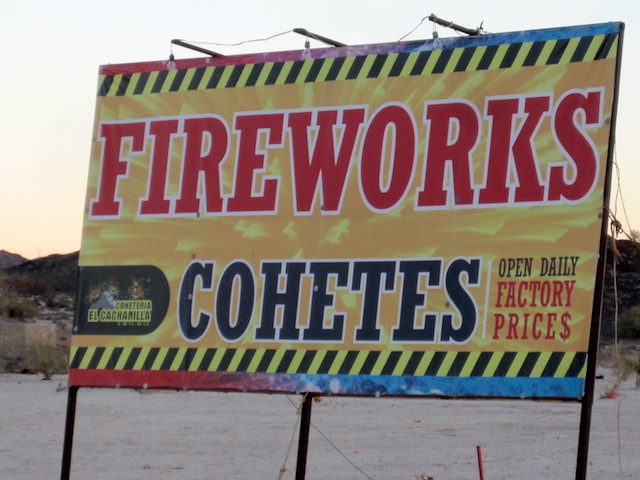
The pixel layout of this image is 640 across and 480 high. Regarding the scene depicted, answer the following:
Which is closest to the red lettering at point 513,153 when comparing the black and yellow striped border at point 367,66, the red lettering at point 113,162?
the black and yellow striped border at point 367,66

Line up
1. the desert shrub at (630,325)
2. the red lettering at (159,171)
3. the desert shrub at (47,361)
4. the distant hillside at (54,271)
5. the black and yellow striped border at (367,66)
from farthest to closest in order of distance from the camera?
the distant hillside at (54,271)
the desert shrub at (630,325)
the desert shrub at (47,361)
the red lettering at (159,171)
the black and yellow striped border at (367,66)

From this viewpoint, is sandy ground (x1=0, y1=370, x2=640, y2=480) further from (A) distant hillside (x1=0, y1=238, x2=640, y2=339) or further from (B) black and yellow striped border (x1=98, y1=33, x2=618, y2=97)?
(A) distant hillside (x1=0, y1=238, x2=640, y2=339)

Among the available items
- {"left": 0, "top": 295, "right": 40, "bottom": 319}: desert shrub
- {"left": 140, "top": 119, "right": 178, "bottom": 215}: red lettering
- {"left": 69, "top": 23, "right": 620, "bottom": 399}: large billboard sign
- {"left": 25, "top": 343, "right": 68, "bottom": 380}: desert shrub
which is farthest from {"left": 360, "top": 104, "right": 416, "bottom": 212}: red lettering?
{"left": 0, "top": 295, "right": 40, "bottom": 319}: desert shrub

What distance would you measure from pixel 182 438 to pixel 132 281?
6.13 m

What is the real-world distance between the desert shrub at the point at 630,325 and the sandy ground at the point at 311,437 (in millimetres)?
12170

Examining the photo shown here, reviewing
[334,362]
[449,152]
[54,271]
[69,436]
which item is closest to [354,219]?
[449,152]

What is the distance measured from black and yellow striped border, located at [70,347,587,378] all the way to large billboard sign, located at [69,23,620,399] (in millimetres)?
11

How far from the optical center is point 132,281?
744 centimetres

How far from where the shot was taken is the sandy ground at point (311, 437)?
1108 centimetres

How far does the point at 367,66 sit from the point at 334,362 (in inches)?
66.9

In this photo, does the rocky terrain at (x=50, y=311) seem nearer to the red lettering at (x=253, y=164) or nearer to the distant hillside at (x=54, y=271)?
the distant hillside at (x=54, y=271)

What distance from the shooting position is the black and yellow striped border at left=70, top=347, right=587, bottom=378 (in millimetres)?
6258

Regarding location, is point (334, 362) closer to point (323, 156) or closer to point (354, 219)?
point (354, 219)

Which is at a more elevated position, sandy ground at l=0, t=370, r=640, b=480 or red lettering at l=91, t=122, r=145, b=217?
red lettering at l=91, t=122, r=145, b=217
